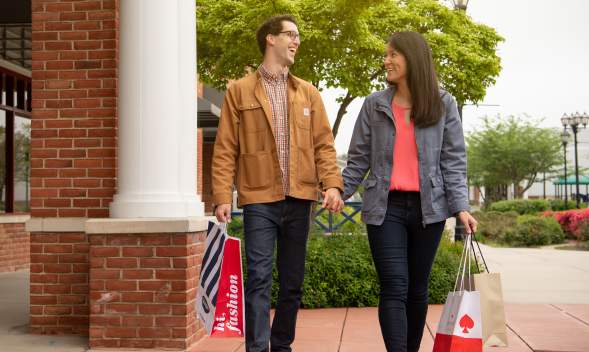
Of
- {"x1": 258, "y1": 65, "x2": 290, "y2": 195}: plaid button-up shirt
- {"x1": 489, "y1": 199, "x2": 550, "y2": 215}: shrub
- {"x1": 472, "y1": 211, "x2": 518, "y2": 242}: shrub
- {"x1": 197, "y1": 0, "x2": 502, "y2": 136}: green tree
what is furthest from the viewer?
{"x1": 489, "y1": 199, "x2": 550, "y2": 215}: shrub

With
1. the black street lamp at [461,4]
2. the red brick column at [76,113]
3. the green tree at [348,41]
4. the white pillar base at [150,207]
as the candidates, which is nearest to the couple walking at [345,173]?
the white pillar base at [150,207]

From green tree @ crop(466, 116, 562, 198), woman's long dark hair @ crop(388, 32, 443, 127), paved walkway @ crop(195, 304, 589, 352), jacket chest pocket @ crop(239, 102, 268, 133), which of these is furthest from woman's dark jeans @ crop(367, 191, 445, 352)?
green tree @ crop(466, 116, 562, 198)

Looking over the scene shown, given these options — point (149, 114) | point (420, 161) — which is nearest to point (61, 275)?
point (149, 114)

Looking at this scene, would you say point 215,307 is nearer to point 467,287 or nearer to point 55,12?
point 467,287

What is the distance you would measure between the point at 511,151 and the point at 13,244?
4229cm

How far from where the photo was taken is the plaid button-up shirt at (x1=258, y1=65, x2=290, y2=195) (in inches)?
179

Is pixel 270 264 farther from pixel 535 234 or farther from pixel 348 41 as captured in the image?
pixel 535 234

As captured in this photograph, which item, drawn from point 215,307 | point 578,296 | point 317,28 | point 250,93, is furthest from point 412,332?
point 317,28

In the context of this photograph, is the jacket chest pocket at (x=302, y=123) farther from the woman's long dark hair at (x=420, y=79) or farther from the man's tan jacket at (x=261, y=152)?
the woman's long dark hair at (x=420, y=79)

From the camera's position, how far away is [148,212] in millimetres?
5699

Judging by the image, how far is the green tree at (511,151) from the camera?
1998 inches

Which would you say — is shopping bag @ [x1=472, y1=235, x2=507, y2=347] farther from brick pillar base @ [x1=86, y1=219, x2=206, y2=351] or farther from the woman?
brick pillar base @ [x1=86, y1=219, x2=206, y2=351]

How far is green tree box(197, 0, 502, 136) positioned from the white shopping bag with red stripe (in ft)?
24.0

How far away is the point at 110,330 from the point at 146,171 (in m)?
1.22
